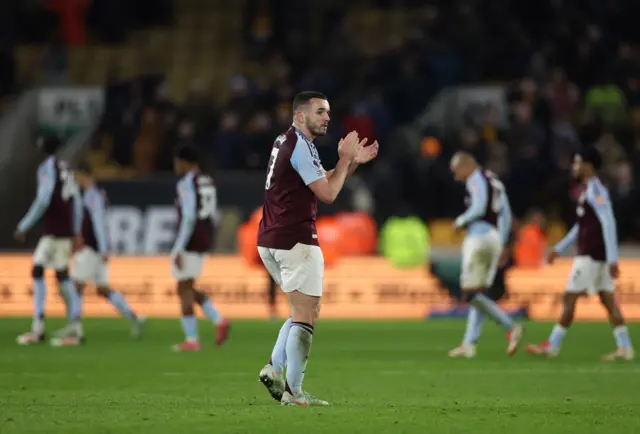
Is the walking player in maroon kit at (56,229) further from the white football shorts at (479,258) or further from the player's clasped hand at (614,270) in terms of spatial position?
the player's clasped hand at (614,270)

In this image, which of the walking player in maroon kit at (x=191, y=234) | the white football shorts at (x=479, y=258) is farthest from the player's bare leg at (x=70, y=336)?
the white football shorts at (x=479, y=258)

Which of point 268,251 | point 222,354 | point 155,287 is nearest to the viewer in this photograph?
point 268,251

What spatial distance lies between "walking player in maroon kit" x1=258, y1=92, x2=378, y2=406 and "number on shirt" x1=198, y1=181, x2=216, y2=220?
6179 mm

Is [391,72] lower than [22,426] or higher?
higher

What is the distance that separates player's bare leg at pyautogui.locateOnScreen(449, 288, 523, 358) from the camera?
15.4 m

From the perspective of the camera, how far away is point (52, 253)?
1722 cm

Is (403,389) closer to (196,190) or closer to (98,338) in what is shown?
(196,190)

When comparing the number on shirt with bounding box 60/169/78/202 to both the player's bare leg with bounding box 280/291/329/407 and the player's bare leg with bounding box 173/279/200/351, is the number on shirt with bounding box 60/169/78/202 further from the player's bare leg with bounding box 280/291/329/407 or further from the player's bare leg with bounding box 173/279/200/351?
the player's bare leg with bounding box 280/291/329/407

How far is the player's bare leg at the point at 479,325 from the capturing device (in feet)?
50.4

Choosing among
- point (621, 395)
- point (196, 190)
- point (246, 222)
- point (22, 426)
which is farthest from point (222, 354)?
point (246, 222)

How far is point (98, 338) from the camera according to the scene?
1794 centimetres

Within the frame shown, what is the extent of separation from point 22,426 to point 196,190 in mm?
7637

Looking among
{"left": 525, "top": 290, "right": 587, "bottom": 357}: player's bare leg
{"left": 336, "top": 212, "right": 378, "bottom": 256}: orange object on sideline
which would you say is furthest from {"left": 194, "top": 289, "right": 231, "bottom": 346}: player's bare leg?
{"left": 336, "top": 212, "right": 378, "bottom": 256}: orange object on sideline

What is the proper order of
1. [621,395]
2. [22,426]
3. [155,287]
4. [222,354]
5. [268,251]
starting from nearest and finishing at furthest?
[22,426]
[268,251]
[621,395]
[222,354]
[155,287]
